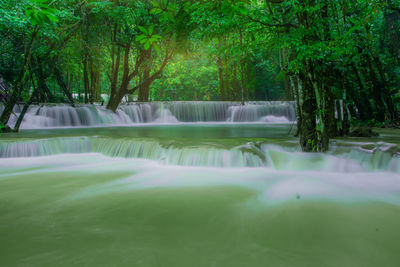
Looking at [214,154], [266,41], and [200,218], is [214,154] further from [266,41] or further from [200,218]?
[266,41]

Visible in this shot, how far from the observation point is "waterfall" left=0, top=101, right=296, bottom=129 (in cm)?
1405

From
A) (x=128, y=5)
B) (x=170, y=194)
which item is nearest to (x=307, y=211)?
(x=170, y=194)

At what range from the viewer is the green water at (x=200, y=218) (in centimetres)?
203

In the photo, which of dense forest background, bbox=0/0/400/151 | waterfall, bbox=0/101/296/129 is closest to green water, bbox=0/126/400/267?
dense forest background, bbox=0/0/400/151

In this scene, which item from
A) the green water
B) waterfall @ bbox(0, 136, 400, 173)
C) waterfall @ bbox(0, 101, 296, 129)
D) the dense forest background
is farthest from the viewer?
waterfall @ bbox(0, 101, 296, 129)

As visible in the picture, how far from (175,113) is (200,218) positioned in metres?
15.6

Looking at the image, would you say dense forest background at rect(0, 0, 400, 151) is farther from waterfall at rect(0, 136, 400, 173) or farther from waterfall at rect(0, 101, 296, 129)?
waterfall at rect(0, 101, 296, 129)

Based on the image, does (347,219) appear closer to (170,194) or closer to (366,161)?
(170,194)

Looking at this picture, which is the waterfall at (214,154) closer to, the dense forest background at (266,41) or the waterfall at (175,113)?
the dense forest background at (266,41)

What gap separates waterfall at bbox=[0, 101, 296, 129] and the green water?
941cm

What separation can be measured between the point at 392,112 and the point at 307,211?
8234 millimetres

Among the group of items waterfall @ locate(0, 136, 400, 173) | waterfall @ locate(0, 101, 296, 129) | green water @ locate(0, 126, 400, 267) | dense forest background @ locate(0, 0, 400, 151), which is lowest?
green water @ locate(0, 126, 400, 267)

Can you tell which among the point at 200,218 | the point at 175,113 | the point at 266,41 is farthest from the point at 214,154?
the point at 175,113

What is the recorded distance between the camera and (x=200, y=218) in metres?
2.85
